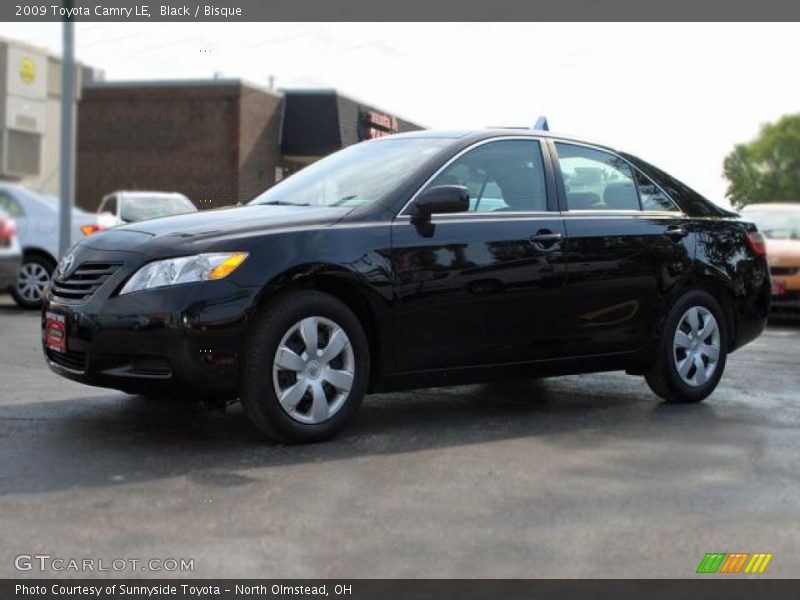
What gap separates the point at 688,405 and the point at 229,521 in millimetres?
3705

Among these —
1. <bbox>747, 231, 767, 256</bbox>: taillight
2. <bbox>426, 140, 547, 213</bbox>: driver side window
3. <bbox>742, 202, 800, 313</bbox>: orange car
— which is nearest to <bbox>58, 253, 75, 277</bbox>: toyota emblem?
<bbox>426, 140, 547, 213</bbox>: driver side window

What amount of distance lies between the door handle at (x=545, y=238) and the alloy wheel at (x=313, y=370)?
4.43 feet

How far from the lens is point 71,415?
19.6 ft

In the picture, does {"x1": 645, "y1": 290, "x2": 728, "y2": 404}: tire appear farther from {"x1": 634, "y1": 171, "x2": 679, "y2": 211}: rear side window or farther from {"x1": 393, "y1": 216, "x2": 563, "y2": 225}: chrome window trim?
{"x1": 393, "y1": 216, "x2": 563, "y2": 225}: chrome window trim

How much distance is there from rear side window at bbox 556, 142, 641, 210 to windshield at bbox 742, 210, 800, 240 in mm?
8059

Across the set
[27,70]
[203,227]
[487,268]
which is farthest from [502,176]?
[27,70]

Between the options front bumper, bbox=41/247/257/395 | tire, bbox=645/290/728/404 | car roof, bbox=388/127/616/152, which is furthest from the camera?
tire, bbox=645/290/728/404

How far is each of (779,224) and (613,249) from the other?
8.90 meters

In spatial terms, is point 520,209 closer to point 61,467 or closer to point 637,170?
point 637,170

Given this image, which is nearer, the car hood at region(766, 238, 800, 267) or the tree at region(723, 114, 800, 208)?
the car hood at region(766, 238, 800, 267)

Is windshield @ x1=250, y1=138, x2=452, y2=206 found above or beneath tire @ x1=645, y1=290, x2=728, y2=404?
above

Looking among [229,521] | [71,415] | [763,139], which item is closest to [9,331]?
[71,415]

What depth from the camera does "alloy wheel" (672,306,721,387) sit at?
22.3 feet

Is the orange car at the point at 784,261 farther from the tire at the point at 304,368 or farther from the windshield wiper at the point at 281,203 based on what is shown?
the tire at the point at 304,368
